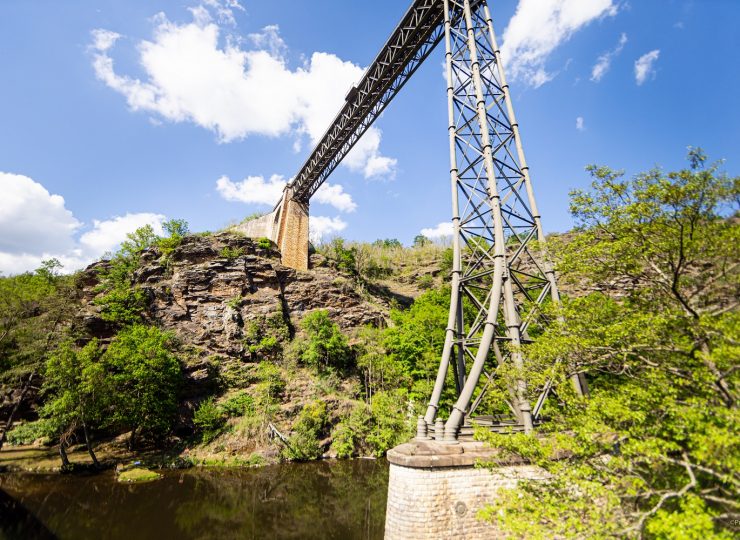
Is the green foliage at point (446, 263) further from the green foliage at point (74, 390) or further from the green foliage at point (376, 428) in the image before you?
the green foliage at point (74, 390)

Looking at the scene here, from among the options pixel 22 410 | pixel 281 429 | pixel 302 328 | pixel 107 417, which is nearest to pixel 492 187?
pixel 281 429

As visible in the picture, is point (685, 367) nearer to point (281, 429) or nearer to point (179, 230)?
point (281, 429)

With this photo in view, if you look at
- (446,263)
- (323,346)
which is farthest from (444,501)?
(446,263)

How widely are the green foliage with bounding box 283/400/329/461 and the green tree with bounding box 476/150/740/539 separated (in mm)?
14533

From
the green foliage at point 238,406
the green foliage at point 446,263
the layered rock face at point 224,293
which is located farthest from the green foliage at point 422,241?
the green foliage at point 238,406

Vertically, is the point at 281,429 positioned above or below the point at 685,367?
below

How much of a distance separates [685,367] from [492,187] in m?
6.15

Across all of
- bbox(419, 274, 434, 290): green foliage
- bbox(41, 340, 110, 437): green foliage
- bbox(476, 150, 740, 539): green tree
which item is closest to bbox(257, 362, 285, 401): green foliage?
bbox(41, 340, 110, 437): green foliage

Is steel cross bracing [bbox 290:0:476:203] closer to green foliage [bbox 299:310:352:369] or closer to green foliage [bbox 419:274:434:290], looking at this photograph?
green foliage [bbox 299:310:352:369]

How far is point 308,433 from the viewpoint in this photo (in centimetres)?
1830

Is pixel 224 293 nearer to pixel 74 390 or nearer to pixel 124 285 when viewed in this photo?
pixel 124 285

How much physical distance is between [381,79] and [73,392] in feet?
70.7

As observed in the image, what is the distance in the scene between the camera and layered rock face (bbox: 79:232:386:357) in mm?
23781

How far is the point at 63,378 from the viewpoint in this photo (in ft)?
52.8
